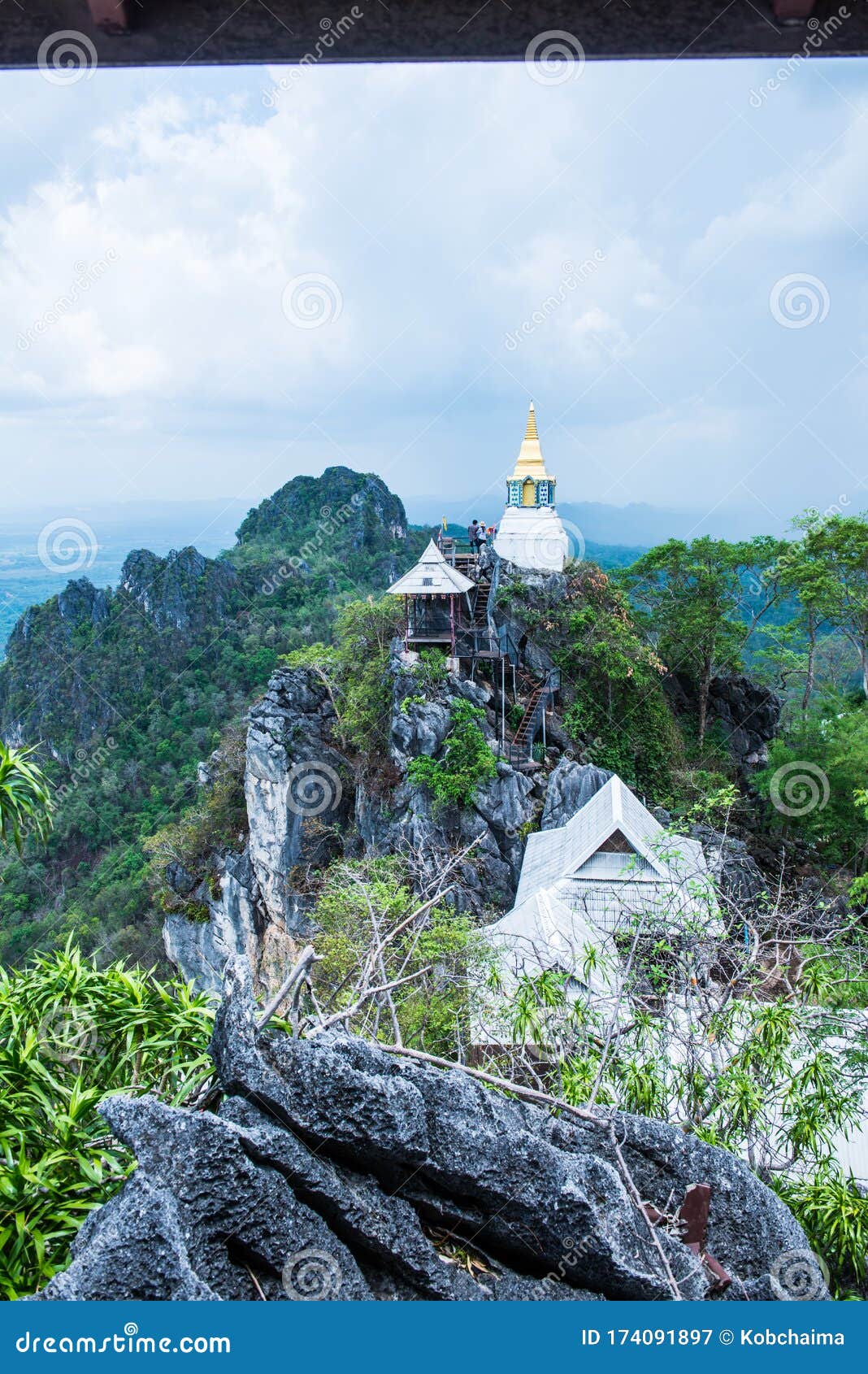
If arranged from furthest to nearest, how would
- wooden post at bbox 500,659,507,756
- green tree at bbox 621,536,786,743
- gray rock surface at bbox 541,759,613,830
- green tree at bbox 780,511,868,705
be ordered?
1. green tree at bbox 621,536,786,743
2. wooden post at bbox 500,659,507,756
3. green tree at bbox 780,511,868,705
4. gray rock surface at bbox 541,759,613,830

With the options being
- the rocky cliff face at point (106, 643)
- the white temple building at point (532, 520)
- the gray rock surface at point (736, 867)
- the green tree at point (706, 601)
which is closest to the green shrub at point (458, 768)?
the gray rock surface at point (736, 867)

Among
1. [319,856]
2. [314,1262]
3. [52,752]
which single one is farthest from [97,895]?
[314,1262]

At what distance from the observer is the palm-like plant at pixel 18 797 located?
2607 millimetres

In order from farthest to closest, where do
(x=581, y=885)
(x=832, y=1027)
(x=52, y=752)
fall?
(x=52, y=752) → (x=581, y=885) → (x=832, y=1027)

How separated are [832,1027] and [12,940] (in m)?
20.3

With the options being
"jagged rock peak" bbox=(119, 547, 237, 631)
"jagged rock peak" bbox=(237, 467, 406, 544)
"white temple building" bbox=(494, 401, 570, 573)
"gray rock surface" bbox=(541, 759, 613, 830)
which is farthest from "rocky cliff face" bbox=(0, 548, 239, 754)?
"gray rock surface" bbox=(541, 759, 613, 830)

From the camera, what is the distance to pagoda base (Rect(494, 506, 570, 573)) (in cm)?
1509

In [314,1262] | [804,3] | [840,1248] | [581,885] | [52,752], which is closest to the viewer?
[804,3]

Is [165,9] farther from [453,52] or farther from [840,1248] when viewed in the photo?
[840,1248]

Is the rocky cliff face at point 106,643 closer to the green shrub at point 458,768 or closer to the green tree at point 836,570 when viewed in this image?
the green shrub at point 458,768

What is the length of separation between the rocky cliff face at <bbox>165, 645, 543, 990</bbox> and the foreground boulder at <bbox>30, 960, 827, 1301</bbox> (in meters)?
9.05

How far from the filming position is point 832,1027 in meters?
4.65

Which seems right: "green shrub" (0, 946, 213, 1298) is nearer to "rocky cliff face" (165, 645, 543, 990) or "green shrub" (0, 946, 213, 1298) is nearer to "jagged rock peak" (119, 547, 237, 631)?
"rocky cliff face" (165, 645, 543, 990)

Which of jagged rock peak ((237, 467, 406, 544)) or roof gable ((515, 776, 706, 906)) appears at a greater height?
jagged rock peak ((237, 467, 406, 544))
